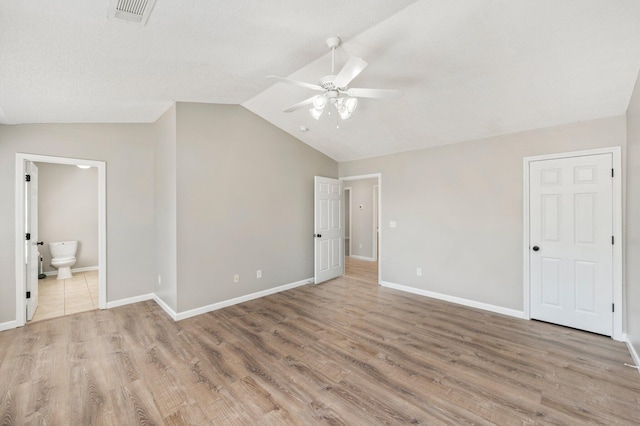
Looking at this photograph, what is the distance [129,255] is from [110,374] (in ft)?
7.19

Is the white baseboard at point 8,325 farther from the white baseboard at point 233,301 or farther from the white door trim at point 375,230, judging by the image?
the white door trim at point 375,230

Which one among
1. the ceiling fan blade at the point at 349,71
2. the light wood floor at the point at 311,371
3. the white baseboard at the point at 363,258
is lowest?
the light wood floor at the point at 311,371

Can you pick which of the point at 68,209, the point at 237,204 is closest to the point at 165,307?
the point at 237,204

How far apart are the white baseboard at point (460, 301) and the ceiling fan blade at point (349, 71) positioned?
358 centimetres

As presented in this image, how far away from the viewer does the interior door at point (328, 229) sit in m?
5.24

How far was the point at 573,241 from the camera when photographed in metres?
3.28

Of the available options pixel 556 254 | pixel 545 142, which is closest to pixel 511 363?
pixel 556 254

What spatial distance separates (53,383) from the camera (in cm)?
230

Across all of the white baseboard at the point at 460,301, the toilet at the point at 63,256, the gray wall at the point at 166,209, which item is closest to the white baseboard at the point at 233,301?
the gray wall at the point at 166,209

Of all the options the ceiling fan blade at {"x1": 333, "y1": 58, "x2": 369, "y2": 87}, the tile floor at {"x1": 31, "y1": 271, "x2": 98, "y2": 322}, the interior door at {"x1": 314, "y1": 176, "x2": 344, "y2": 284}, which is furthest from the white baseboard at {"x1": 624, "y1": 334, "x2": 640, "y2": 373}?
the tile floor at {"x1": 31, "y1": 271, "x2": 98, "y2": 322}

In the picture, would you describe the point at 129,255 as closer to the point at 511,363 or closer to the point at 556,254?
the point at 511,363

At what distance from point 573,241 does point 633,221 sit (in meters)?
0.66

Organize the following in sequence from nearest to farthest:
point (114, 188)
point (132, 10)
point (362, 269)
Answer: point (132, 10), point (114, 188), point (362, 269)

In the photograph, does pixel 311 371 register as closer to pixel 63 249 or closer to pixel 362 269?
pixel 362 269
